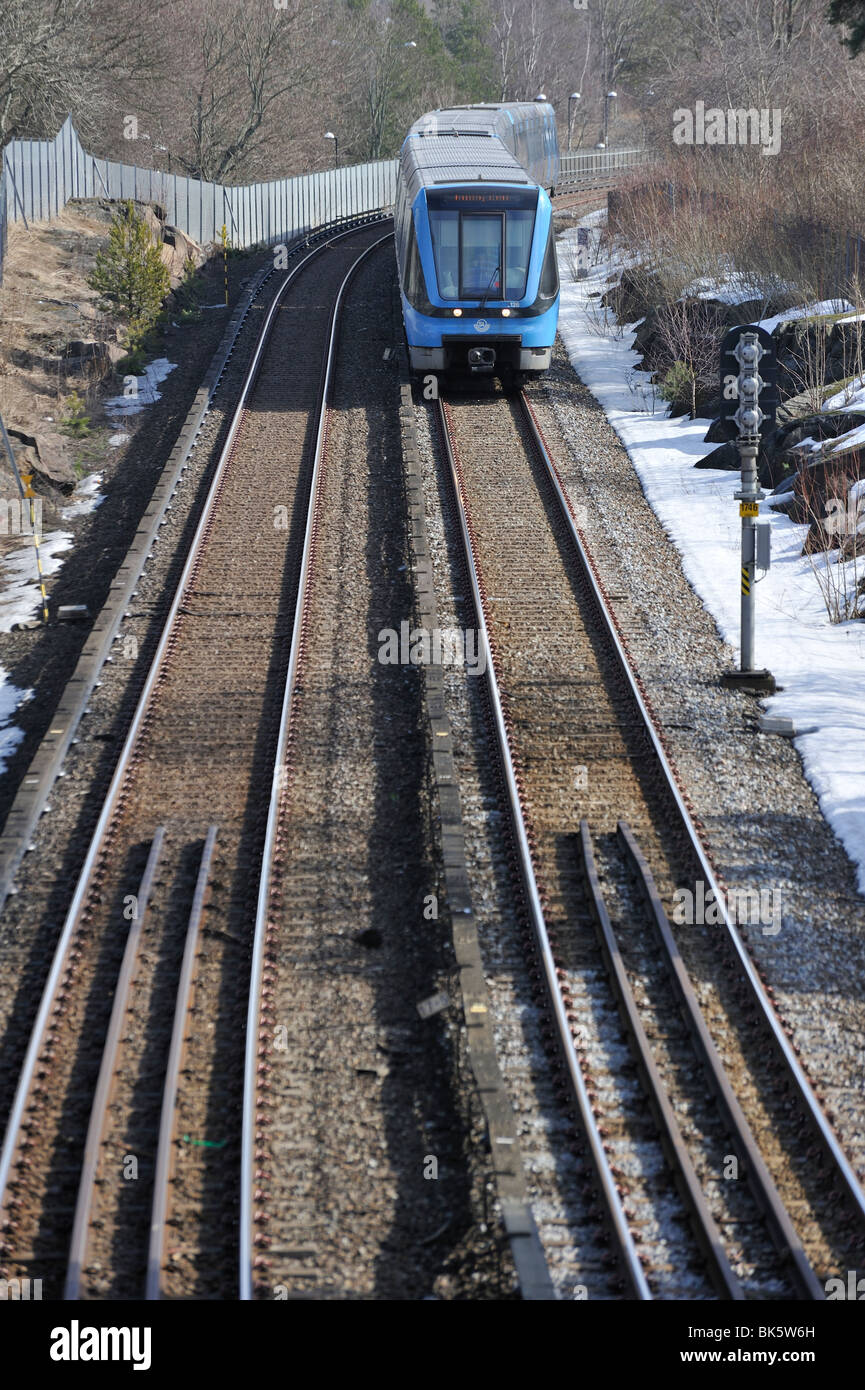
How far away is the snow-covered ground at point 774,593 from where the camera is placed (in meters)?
11.1

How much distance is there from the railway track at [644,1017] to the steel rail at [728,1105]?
12mm

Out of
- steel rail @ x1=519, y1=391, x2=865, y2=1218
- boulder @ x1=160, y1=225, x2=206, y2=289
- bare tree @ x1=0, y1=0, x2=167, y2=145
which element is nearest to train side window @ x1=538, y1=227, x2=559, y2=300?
→ steel rail @ x1=519, y1=391, x2=865, y2=1218

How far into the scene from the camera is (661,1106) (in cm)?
704

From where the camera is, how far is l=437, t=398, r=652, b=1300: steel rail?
614 cm

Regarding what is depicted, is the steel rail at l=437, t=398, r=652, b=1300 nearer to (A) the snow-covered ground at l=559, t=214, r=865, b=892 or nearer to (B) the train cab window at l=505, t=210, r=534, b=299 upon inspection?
(A) the snow-covered ground at l=559, t=214, r=865, b=892

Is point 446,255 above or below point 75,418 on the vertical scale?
above

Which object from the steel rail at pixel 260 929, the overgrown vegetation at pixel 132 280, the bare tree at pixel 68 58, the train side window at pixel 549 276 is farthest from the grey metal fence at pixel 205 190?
the steel rail at pixel 260 929

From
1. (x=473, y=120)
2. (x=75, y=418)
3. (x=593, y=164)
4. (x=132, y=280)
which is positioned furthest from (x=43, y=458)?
(x=593, y=164)

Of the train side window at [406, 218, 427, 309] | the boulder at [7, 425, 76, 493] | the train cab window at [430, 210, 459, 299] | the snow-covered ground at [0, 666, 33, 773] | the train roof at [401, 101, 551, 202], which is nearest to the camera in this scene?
the snow-covered ground at [0, 666, 33, 773]

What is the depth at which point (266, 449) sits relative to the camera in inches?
764

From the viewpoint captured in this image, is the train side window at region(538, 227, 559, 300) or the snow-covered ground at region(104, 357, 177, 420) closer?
the train side window at region(538, 227, 559, 300)
